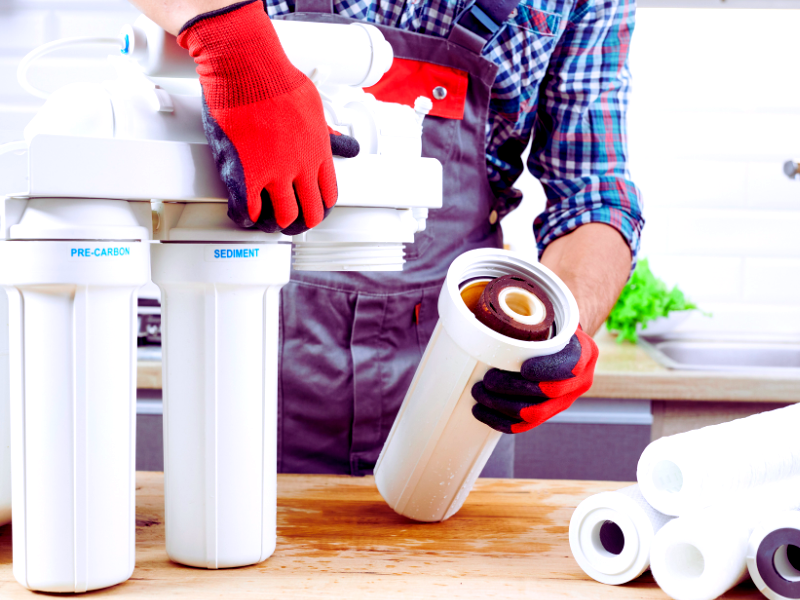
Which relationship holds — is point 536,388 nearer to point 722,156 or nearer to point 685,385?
point 685,385

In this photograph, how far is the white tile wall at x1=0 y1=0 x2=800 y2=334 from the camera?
179 centimetres

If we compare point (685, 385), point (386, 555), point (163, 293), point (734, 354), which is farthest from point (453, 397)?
point (734, 354)

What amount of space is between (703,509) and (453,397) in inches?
8.1

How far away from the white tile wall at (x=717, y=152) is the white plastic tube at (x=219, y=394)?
4.46 ft

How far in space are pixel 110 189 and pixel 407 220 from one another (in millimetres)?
231

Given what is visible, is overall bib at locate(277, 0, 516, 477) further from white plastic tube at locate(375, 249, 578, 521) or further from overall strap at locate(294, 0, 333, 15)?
white plastic tube at locate(375, 249, 578, 521)

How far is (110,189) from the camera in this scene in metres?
0.49

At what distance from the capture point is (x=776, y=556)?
0.52 metres

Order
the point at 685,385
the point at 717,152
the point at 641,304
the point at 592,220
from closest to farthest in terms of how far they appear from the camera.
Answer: the point at 592,220 → the point at 685,385 → the point at 641,304 → the point at 717,152

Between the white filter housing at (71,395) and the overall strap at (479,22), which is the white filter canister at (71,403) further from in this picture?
the overall strap at (479,22)

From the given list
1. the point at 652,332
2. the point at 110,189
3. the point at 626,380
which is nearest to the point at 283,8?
the point at 110,189

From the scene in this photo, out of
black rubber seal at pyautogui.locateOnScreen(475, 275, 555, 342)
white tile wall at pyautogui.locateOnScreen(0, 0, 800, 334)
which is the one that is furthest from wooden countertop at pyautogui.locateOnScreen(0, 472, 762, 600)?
white tile wall at pyautogui.locateOnScreen(0, 0, 800, 334)

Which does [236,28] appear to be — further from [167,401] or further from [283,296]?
[283,296]

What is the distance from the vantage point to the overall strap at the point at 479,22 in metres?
0.89
